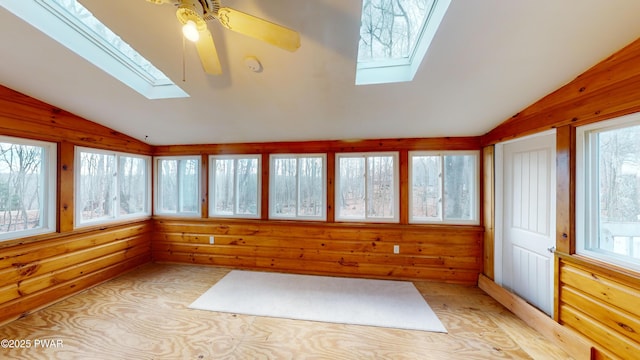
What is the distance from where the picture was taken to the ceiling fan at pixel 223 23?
113 cm

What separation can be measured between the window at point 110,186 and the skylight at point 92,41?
1.46 meters

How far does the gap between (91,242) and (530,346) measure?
4936mm

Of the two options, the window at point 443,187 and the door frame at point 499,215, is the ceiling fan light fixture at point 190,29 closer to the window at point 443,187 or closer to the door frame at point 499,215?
the window at point 443,187

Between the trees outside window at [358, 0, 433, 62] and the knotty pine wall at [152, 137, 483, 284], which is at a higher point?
the trees outside window at [358, 0, 433, 62]

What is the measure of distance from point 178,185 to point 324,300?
10.1ft

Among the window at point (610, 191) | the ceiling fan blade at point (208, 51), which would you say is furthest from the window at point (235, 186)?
the window at point (610, 191)

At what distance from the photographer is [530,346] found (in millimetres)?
1944

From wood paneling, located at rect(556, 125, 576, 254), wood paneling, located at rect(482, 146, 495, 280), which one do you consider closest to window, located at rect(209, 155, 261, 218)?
wood paneling, located at rect(482, 146, 495, 280)

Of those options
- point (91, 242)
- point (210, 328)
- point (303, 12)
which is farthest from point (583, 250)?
point (91, 242)

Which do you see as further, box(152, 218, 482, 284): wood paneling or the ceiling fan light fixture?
box(152, 218, 482, 284): wood paneling

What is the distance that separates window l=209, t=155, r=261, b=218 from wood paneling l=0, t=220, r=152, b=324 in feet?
4.28

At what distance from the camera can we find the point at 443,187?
3.24 metres

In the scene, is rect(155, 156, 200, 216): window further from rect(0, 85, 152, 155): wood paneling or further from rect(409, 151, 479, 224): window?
rect(409, 151, 479, 224): window

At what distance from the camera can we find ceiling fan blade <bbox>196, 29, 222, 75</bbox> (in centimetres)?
128
